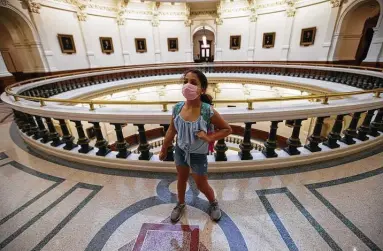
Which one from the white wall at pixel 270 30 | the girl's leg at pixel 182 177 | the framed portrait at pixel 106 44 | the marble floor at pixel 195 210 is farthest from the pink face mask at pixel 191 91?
the white wall at pixel 270 30

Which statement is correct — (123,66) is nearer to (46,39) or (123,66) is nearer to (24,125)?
(46,39)

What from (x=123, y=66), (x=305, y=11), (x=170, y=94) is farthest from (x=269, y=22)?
(x=123, y=66)

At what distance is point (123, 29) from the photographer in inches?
468

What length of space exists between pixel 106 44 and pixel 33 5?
368cm

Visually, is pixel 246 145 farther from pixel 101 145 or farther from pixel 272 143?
pixel 101 145

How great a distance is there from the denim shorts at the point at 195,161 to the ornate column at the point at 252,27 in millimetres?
13192

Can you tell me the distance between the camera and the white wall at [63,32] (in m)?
9.04

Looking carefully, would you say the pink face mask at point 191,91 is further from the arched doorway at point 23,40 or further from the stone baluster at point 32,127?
the arched doorway at point 23,40

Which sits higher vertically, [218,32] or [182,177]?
[218,32]

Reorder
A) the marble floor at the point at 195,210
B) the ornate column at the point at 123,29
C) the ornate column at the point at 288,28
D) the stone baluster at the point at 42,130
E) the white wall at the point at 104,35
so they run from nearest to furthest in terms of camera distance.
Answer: the marble floor at the point at 195,210, the stone baluster at the point at 42,130, the ornate column at the point at 288,28, the white wall at the point at 104,35, the ornate column at the point at 123,29

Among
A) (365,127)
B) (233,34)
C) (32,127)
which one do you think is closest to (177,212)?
(365,127)

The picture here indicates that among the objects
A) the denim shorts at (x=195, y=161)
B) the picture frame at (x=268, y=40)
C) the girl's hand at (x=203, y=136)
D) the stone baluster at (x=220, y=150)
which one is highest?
the picture frame at (x=268, y=40)

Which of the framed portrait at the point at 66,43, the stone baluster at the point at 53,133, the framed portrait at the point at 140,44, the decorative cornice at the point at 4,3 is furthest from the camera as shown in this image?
the framed portrait at the point at 140,44

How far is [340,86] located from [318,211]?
24.3ft
